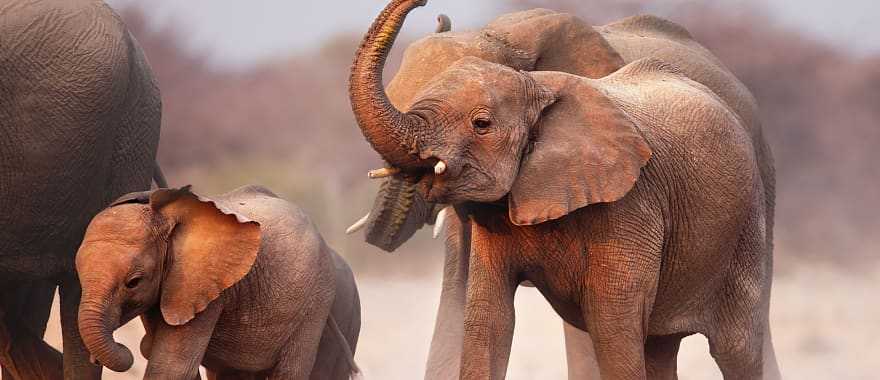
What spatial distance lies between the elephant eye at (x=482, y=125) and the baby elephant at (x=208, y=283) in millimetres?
828

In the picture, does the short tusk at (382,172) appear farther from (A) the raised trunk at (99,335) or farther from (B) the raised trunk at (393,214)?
(B) the raised trunk at (393,214)

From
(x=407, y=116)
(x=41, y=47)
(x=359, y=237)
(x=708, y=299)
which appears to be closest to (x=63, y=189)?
(x=41, y=47)

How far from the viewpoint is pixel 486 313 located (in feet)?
16.4

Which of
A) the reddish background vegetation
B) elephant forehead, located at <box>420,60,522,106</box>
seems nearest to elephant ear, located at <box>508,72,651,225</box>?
elephant forehead, located at <box>420,60,522,106</box>

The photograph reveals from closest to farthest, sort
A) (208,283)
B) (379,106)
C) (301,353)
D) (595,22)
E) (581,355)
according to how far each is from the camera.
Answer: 1. (379,106)
2. (208,283)
3. (301,353)
4. (581,355)
5. (595,22)

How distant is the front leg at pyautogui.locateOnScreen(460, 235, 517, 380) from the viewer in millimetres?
4992

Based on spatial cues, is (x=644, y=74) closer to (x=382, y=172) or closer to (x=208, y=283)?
(x=382, y=172)

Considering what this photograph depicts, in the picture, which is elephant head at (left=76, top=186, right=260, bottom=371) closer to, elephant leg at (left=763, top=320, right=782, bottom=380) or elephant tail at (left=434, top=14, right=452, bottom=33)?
elephant tail at (left=434, top=14, right=452, bottom=33)

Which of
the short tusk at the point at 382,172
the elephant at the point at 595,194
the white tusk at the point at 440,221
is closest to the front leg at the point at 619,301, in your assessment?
the elephant at the point at 595,194

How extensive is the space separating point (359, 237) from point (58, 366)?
19.0ft

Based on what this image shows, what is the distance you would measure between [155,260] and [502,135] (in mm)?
990

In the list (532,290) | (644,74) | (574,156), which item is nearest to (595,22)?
(532,290)

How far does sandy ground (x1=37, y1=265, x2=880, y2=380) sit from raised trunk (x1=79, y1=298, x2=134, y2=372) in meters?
4.43

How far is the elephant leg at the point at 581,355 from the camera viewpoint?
723 cm
